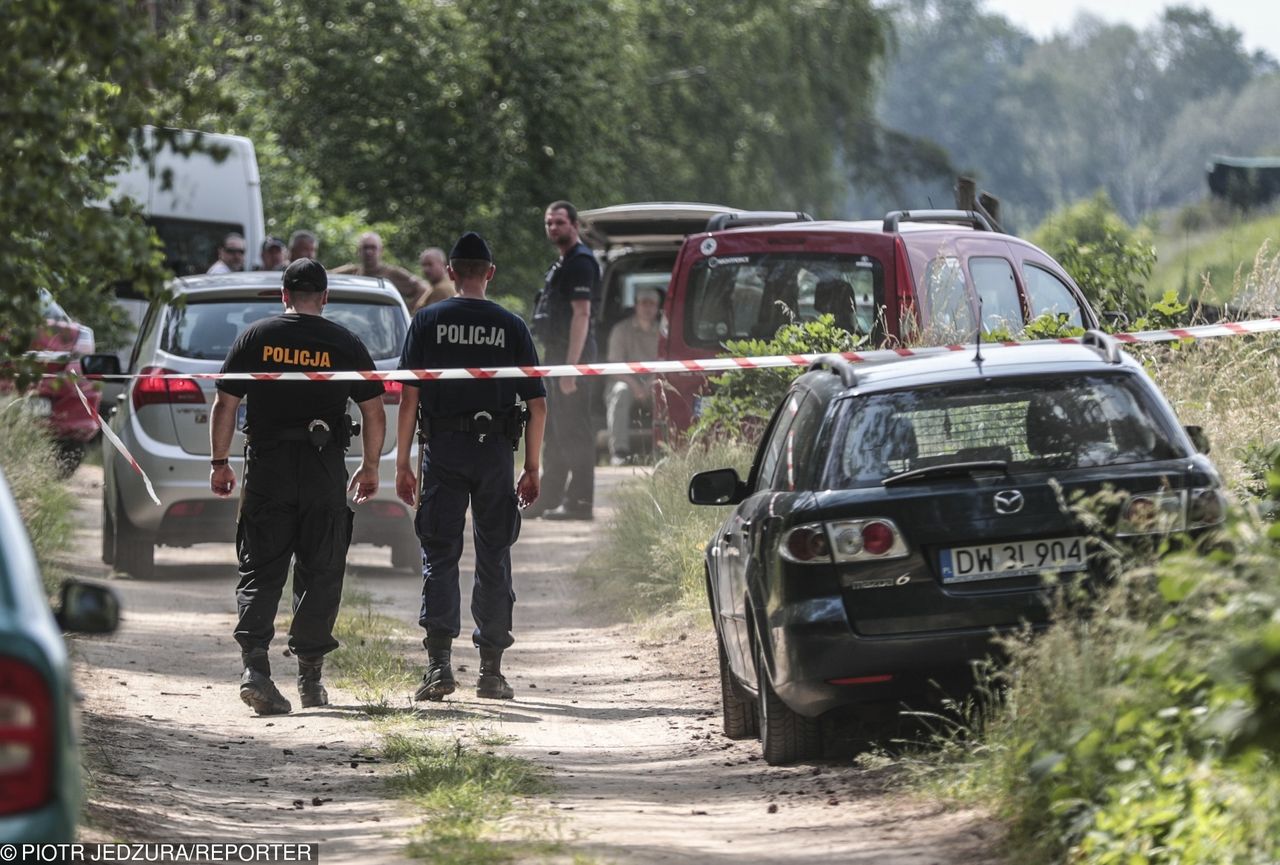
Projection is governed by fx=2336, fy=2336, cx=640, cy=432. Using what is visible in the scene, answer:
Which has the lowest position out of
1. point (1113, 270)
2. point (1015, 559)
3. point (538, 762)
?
point (538, 762)

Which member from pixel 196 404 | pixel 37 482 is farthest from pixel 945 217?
pixel 37 482

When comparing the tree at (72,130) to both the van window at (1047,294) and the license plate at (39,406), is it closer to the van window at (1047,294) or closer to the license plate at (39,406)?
the van window at (1047,294)

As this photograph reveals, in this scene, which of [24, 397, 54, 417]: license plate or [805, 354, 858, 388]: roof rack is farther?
→ [24, 397, 54, 417]: license plate

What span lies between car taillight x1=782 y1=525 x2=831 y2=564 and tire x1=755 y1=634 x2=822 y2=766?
603 mm

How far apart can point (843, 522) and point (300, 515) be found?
125 inches

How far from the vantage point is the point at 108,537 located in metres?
14.6

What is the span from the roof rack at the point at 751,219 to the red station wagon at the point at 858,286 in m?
0.59

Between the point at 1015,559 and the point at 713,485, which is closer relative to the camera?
the point at 1015,559

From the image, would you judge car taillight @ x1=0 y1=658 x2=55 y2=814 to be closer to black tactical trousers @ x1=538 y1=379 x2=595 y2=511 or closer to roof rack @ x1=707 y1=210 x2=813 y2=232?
roof rack @ x1=707 y1=210 x2=813 y2=232

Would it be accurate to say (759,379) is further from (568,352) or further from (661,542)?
(568,352)

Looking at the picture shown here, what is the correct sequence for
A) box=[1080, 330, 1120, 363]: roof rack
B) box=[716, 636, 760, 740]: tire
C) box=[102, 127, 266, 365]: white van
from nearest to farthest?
box=[1080, 330, 1120, 363]: roof rack
box=[716, 636, 760, 740]: tire
box=[102, 127, 266, 365]: white van

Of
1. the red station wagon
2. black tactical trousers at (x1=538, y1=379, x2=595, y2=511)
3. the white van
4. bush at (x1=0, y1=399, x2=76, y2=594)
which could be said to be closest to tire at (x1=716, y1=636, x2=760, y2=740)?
the red station wagon

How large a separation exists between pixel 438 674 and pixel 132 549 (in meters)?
4.74

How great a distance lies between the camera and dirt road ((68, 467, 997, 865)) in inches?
273
